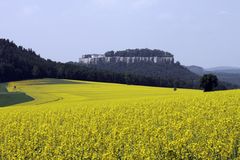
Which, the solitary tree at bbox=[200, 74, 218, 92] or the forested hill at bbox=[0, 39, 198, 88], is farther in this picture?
the forested hill at bbox=[0, 39, 198, 88]

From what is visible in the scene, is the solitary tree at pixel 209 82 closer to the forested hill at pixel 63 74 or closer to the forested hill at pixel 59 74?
the forested hill at pixel 63 74

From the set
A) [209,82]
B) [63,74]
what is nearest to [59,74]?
[63,74]

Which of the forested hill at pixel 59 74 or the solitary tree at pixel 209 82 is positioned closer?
the solitary tree at pixel 209 82

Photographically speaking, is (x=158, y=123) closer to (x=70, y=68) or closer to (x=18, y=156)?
(x=18, y=156)

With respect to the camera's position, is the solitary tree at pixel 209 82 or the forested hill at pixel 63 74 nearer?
the solitary tree at pixel 209 82

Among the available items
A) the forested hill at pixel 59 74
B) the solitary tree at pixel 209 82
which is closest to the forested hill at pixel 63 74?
the forested hill at pixel 59 74

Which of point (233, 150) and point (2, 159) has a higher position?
point (233, 150)

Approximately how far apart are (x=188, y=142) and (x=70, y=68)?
280ft

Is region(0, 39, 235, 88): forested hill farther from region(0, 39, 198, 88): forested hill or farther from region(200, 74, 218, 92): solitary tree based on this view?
region(200, 74, 218, 92): solitary tree

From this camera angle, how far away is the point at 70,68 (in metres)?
92.6

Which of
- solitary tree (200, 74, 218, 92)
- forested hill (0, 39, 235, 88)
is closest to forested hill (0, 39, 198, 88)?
forested hill (0, 39, 235, 88)

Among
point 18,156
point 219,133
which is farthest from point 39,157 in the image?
point 219,133

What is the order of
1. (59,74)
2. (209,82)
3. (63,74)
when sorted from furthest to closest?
(63,74), (59,74), (209,82)

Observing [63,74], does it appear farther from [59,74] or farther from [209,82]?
[209,82]
